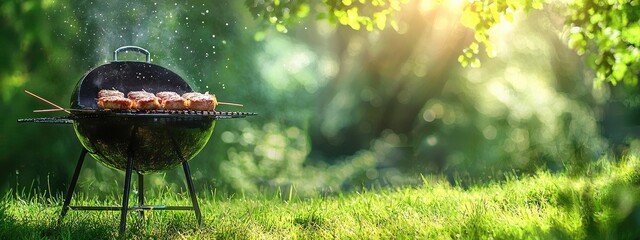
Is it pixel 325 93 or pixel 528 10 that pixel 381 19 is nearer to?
pixel 528 10

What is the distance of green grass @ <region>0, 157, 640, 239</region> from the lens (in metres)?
4.83

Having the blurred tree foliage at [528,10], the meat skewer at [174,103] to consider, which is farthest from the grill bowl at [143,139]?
the blurred tree foliage at [528,10]

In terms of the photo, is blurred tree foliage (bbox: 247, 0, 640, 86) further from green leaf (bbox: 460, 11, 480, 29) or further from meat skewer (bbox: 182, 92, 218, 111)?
meat skewer (bbox: 182, 92, 218, 111)

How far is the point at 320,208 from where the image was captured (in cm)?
651

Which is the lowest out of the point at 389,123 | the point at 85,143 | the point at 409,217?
the point at 409,217

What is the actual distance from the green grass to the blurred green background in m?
0.84

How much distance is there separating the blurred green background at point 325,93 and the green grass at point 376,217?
842 millimetres

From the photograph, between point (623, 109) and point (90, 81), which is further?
point (623, 109)

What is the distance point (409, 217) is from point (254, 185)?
5332 millimetres

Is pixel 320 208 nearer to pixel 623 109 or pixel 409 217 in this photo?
pixel 409 217

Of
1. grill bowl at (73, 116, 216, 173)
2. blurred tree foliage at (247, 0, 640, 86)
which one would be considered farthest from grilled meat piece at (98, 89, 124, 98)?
blurred tree foliage at (247, 0, 640, 86)

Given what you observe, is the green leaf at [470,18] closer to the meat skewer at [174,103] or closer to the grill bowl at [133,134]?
the grill bowl at [133,134]

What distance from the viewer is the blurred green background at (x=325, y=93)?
8.42 meters

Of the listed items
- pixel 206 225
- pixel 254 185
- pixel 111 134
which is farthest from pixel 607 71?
pixel 254 185
